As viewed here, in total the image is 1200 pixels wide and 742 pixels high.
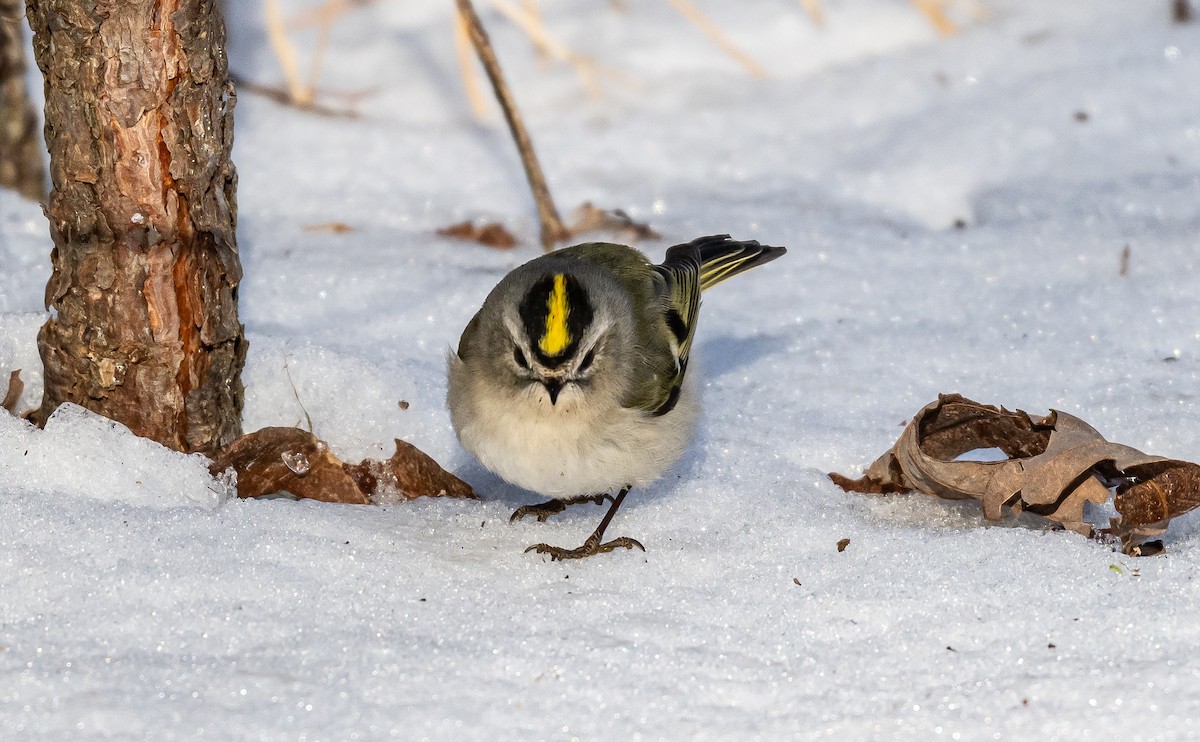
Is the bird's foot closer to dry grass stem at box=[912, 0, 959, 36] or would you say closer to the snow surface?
the snow surface

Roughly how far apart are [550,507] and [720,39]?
459 centimetres

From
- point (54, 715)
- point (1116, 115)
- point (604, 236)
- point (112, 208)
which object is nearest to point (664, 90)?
point (604, 236)

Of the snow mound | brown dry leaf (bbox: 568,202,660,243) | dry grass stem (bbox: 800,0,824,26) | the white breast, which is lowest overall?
the snow mound

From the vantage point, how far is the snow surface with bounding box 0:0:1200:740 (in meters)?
3.04

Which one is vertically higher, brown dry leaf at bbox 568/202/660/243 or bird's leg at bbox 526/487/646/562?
brown dry leaf at bbox 568/202/660/243

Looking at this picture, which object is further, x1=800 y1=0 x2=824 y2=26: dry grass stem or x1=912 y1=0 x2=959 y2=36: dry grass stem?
x1=800 y1=0 x2=824 y2=26: dry grass stem

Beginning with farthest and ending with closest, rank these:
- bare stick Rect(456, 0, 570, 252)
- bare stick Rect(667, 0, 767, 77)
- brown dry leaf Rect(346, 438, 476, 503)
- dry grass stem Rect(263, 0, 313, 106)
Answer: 1. bare stick Rect(667, 0, 767, 77)
2. dry grass stem Rect(263, 0, 313, 106)
3. bare stick Rect(456, 0, 570, 252)
4. brown dry leaf Rect(346, 438, 476, 503)

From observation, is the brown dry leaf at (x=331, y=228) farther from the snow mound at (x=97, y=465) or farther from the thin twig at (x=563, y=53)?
the snow mound at (x=97, y=465)

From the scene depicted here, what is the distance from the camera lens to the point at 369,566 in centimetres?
359

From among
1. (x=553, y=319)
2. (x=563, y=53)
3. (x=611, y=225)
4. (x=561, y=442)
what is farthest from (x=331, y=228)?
(x=561, y=442)

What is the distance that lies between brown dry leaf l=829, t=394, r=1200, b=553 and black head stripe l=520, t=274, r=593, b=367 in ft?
3.80

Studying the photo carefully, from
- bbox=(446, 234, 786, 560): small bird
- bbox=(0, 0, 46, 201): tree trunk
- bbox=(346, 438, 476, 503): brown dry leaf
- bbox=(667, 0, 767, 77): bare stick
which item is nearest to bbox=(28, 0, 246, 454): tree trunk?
bbox=(346, 438, 476, 503): brown dry leaf

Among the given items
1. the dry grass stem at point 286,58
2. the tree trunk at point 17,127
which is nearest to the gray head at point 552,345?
the tree trunk at point 17,127

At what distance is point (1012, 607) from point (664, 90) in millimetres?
5357
